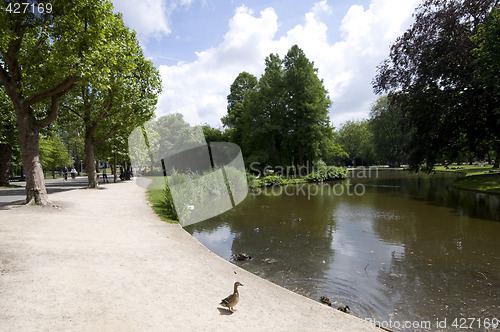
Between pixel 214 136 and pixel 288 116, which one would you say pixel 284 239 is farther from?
pixel 214 136

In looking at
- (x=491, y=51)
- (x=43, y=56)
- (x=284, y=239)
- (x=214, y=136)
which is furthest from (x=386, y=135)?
→ (x=43, y=56)

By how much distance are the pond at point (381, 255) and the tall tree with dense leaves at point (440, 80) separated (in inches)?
351

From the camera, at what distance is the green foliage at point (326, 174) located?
121ft

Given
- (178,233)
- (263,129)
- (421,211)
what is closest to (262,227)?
(178,233)

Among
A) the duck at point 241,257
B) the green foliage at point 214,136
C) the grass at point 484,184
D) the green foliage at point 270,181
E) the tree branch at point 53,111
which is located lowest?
the grass at point 484,184

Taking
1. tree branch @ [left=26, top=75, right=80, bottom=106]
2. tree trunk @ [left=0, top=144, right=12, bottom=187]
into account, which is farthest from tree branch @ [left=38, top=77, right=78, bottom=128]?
tree trunk @ [left=0, top=144, right=12, bottom=187]

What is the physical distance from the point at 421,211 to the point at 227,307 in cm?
1398

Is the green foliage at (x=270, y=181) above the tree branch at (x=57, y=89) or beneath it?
beneath

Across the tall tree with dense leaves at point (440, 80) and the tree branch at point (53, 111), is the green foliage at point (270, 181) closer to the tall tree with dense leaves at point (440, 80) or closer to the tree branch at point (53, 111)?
the tall tree with dense leaves at point (440, 80)

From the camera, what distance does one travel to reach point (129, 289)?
465 cm

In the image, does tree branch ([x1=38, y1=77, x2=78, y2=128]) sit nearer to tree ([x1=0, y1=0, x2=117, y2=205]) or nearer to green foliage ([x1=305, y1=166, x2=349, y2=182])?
tree ([x1=0, y1=0, x2=117, y2=205])

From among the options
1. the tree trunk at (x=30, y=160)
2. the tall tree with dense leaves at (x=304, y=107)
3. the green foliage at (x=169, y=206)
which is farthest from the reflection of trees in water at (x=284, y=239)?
the tall tree with dense leaves at (x=304, y=107)

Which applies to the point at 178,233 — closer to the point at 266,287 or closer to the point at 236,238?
the point at 236,238

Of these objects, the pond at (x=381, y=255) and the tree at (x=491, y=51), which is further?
the tree at (x=491, y=51)
